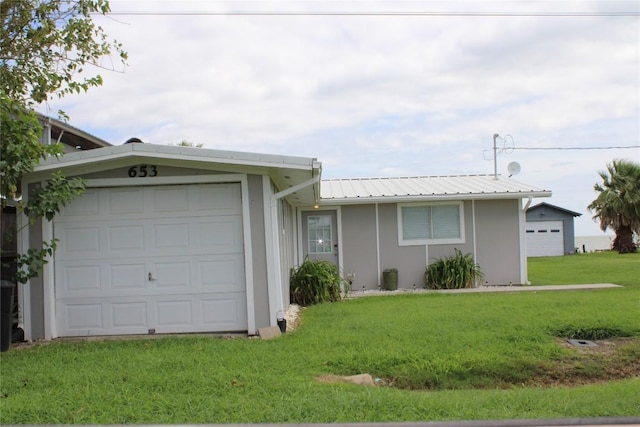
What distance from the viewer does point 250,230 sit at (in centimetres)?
883

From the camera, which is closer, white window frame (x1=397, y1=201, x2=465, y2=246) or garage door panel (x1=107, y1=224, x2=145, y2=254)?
garage door panel (x1=107, y1=224, x2=145, y2=254)

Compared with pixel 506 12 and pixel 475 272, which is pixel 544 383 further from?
pixel 475 272

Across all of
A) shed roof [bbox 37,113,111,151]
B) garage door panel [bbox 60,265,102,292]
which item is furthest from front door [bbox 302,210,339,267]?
garage door panel [bbox 60,265,102,292]

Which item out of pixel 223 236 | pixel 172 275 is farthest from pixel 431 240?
pixel 172 275

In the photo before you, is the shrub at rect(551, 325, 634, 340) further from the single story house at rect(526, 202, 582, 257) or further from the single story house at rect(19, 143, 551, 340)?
the single story house at rect(526, 202, 582, 257)

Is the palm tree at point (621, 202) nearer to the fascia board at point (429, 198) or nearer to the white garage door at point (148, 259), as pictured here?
the fascia board at point (429, 198)

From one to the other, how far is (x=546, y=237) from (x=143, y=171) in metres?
28.9

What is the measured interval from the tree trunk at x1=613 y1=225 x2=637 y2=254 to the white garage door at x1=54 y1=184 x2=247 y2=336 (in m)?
27.5

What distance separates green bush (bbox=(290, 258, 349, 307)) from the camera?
42.3 ft

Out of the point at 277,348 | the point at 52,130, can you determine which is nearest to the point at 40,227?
the point at 277,348

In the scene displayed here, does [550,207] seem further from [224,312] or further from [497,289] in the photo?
[224,312]

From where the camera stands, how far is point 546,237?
33.0 metres

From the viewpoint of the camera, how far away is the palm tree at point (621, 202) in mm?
29641

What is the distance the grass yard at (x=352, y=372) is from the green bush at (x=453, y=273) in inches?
188
